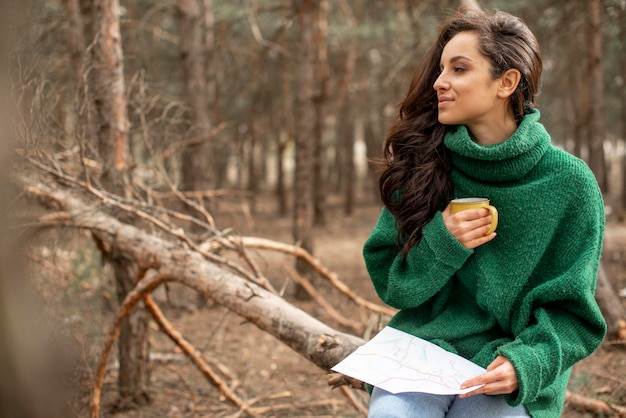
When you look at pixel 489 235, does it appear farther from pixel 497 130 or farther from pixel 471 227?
pixel 497 130

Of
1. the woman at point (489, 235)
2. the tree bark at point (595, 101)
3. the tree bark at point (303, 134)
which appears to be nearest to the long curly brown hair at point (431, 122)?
the woman at point (489, 235)

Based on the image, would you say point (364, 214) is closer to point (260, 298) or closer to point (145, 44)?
point (145, 44)

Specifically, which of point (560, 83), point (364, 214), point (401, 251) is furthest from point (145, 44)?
point (560, 83)

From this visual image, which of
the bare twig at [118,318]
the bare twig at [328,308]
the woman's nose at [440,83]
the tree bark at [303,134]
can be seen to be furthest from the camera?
the tree bark at [303,134]

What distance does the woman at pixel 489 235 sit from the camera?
1766 mm

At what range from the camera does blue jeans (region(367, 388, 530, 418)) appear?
70.1 inches

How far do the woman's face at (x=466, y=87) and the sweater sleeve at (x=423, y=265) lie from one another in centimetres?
34

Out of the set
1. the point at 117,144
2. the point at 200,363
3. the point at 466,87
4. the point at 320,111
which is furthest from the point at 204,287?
the point at 320,111

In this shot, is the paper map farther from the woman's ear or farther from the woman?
the woman's ear

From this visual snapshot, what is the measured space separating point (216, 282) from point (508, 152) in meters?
1.84

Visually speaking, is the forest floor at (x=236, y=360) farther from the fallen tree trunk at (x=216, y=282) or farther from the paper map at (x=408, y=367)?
the paper map at (x=408, y=367)

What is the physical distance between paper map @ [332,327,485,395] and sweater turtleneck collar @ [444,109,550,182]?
0.59 m

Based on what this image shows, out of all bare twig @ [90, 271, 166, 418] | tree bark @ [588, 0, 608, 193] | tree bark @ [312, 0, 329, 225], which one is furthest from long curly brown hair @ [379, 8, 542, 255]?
tree bark @ [312, 0, 329, 225]

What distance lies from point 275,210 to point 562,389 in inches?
680
